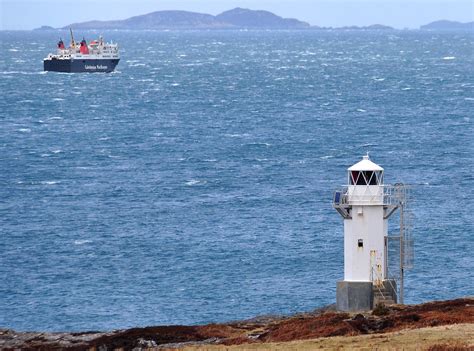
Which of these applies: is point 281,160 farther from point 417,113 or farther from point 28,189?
point 417,113

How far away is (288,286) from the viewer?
196 feet

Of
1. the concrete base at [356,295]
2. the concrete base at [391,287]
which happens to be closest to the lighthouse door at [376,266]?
the concrete base at [356,295]

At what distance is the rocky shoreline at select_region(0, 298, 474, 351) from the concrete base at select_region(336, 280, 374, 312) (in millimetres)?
567

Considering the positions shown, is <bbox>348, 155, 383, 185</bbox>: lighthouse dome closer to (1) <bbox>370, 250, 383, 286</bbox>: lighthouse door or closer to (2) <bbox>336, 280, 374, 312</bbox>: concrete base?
(1) <bbox>370, 250, 383, 286</bbox>: lighthouse door

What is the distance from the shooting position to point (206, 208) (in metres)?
78.7

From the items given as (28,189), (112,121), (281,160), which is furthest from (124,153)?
(112,121)

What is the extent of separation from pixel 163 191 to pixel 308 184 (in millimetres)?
8797

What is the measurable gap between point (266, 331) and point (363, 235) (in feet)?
12.8

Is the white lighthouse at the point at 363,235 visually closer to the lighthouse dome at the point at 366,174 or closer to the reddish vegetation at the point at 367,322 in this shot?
the lighthouse dome at the point at 366,174

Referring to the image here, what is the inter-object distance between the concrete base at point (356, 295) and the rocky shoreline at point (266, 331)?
1.86 ft

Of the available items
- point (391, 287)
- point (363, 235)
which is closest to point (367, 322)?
point (363, 235)

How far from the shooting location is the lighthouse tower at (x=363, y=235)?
128ft

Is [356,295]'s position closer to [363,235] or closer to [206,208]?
[363,235]

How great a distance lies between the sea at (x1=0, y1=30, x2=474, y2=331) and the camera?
5803 centimetres
